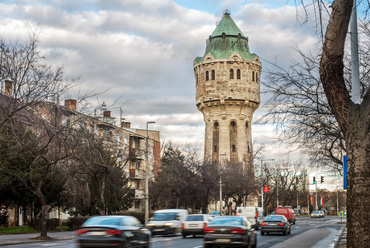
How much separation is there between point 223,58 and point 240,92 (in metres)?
6.80

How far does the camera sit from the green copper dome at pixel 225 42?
89.6 metres

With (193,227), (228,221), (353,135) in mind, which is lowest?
(193,227)

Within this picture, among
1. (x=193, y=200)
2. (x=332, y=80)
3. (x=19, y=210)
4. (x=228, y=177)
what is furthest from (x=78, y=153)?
(x=228, y=177)

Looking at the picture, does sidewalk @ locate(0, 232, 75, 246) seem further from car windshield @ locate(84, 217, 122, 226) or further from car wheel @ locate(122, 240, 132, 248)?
car wheel @ locate(122, 240, 132, 248)

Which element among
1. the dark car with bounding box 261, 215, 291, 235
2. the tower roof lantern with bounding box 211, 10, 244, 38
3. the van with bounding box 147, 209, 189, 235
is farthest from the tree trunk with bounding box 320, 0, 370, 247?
the tower roof lantern with bounding box 211, 10, 244, 38

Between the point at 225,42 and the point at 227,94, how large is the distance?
10.4 m

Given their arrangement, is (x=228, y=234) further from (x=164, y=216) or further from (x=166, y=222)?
(x=164, y=216)

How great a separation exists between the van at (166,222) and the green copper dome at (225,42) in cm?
5768

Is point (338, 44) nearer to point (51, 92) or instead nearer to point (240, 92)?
point (51, 92)

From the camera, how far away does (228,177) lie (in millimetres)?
73625

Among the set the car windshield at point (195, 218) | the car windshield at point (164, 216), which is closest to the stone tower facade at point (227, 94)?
the car windshield at point (164, 216)

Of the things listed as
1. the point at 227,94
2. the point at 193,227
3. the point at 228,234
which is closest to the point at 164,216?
the point at 193,227

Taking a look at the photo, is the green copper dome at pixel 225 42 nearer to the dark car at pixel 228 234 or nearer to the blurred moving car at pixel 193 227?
the blurred moving car at pixel 193 227

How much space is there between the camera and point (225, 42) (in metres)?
90.7
